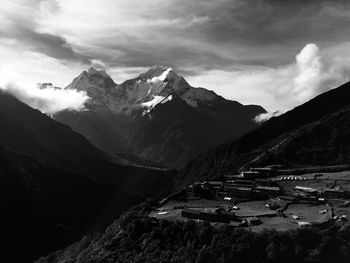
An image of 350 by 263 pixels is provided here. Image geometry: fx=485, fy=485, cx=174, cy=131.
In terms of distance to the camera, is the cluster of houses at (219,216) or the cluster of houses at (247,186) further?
the cluster of houses at (247,186)

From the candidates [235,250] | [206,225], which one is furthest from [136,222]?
[235,250]

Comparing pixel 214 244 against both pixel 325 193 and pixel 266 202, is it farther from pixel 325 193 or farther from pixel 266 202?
pixel 325 193

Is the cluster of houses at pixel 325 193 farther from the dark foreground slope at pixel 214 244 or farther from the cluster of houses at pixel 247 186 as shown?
the dark foreground slope at pixel 214 244

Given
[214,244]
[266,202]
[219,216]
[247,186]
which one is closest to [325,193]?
[266,202]

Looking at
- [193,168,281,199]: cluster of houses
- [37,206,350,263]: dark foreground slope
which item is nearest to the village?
[193,168,281,199]: cluster of houses

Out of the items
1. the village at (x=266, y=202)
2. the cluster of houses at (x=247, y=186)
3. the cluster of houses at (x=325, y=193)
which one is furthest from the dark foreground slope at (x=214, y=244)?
the cluster of houses at (x=247, y=186)

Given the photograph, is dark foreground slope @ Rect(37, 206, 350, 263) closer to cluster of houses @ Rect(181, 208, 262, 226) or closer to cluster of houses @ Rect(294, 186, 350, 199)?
cluster of houses @ Rect(181, 208, 262, 226)
